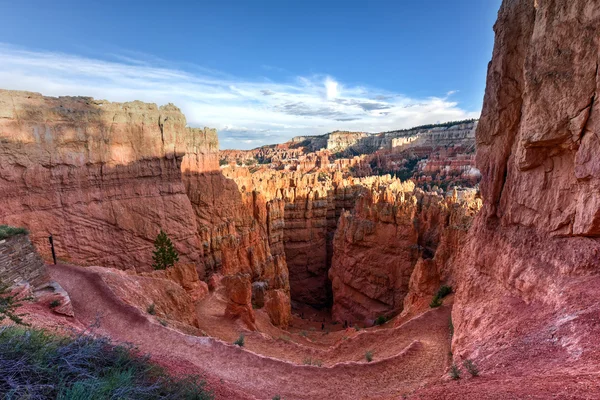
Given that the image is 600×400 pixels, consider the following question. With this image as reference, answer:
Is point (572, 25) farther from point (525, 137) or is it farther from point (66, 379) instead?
point (66, 379)

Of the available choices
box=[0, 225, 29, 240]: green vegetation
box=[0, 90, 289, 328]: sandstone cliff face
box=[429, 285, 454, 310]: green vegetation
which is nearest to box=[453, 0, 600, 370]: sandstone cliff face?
box=[429, 285, 454, 310]: green vegetation

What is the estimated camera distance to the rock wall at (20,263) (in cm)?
930

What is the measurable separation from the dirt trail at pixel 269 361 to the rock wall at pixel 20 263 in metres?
1.28

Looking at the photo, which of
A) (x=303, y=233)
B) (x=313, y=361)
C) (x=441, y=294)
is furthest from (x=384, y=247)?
(x=313, y=361)

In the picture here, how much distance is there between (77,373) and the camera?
3871mm

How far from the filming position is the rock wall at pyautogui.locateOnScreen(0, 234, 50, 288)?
9.30 meters

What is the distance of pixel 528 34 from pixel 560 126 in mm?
3153

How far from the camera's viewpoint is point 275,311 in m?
20.2

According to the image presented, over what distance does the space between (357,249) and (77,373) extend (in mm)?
25786

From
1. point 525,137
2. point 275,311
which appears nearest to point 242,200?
point 275,311

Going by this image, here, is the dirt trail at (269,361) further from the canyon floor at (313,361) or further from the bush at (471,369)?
the bush at (471,369)

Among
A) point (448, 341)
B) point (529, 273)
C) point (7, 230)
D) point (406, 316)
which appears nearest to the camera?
point (529, 273)

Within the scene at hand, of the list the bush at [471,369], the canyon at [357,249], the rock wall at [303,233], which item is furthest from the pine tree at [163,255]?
the bush at [471,369]

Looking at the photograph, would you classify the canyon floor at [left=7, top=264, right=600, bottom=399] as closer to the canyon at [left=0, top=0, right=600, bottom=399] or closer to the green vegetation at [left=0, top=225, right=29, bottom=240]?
the canyon at [left=0, top=0, right=600, bottom=399]
